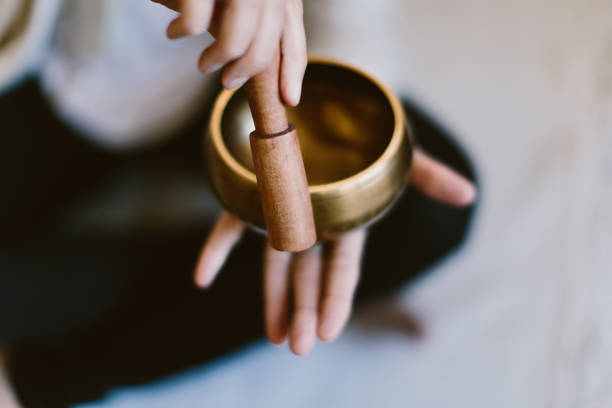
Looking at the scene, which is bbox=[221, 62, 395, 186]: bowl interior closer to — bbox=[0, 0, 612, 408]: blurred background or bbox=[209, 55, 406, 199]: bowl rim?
bbox=[209, 55, 406, 199]: bowl rim

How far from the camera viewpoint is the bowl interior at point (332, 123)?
0.40 m

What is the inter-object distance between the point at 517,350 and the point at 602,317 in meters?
0.11

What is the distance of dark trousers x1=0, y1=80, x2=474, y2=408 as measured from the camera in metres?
0.55

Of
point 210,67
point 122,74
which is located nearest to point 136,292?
point 122,74

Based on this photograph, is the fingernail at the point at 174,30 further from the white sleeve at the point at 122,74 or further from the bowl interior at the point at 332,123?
the white sleeve at the point at 122,74

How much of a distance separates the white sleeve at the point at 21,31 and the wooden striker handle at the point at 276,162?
0.36 metres

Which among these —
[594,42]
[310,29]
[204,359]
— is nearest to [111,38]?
[310,29]

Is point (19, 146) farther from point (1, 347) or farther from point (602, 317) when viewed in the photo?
point (602, 317)

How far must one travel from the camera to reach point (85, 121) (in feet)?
2.14

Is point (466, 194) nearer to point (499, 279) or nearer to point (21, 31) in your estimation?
point (499, 279)

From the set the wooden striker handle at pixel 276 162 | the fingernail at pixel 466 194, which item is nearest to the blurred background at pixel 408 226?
the fingernail at pixel 466 194

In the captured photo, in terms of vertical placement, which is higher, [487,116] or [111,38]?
[111,38]

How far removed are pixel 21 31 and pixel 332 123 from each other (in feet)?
1.17

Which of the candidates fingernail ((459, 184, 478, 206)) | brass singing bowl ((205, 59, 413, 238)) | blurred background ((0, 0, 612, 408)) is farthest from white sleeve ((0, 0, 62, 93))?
fingernail ((459, 184, 478, 206))
